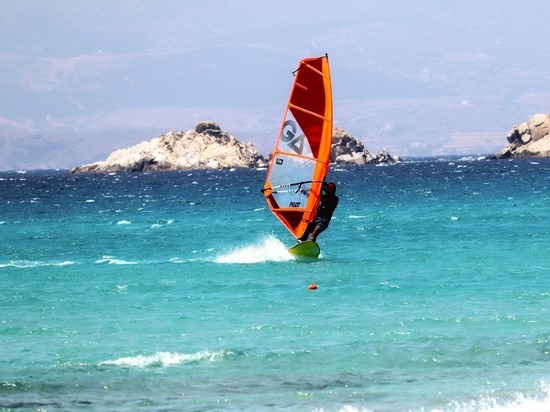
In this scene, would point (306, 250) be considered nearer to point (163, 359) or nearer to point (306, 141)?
point (306, 141)

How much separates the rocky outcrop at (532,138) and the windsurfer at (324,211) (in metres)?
153

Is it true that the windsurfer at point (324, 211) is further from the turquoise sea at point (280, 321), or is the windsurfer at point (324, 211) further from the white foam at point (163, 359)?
the white foam at point (163, 359)

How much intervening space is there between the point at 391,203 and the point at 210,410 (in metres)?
56.3

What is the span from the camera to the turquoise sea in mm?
19953

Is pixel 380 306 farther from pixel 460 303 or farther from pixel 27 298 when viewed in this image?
pixel 27 298

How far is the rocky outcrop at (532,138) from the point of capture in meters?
187

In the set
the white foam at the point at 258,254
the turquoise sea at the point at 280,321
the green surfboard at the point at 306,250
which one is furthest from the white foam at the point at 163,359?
the white foam at the point at 258,254

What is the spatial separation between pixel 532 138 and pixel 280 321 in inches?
6790

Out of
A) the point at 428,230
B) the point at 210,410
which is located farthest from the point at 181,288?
the point at 428,230

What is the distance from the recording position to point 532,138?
19275cm

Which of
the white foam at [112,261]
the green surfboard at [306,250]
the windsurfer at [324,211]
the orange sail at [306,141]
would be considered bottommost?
the white foam at [112,261]

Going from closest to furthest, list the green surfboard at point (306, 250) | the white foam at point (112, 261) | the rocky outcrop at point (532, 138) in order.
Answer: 1. the green surfboard at point (306, 250)
2. the white foam at point (112, 261)
3. the rocky outcrop at point (532, 138)

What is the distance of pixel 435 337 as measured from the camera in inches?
947

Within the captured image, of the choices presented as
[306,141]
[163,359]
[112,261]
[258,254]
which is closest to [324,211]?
[306,141]
